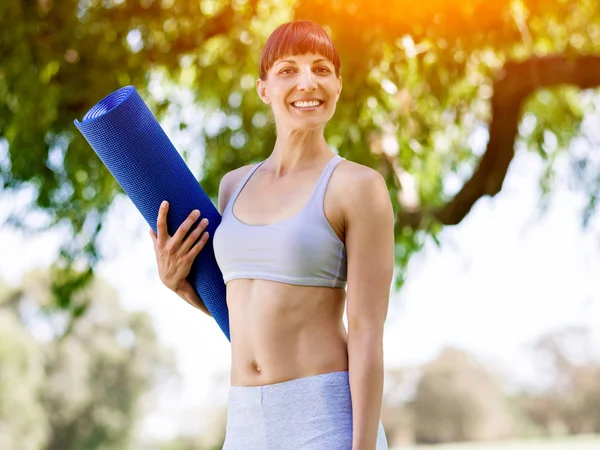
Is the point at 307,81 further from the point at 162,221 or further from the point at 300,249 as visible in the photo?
the point at 162,221

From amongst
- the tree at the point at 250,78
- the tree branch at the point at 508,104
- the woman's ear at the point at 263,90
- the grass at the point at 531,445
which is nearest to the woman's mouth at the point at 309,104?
the woman's ear at the point at 263,90

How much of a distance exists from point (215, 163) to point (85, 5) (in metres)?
1.35

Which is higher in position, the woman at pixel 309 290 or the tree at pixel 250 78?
the woman at pixel 309 290

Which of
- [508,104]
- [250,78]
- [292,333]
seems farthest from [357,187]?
[250,78]

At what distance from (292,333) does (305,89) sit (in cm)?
50

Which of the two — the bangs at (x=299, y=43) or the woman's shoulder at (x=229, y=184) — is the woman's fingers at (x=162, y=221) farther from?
the bangs at (x=299, y=43)

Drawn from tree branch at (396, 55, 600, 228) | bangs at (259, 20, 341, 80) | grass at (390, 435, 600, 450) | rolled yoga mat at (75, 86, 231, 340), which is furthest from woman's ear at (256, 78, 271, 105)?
grass at (390, 435, 600, 450)

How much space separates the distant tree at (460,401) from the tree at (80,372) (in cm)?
588

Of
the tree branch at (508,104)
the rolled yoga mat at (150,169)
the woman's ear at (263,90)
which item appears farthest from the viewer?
the tree branch at (508,104)

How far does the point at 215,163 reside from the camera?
631 centimetres

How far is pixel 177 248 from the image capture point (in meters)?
2.16

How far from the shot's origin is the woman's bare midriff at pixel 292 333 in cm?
181

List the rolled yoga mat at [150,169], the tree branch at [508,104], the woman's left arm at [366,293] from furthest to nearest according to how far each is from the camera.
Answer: the tree branch at [508,104], the rolled yoga mat at [150,169], the woman's left arm at [366,293]

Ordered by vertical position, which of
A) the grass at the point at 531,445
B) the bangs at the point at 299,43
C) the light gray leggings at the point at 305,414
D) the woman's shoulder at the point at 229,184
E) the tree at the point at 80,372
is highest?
the bangs at the point at 299,43
